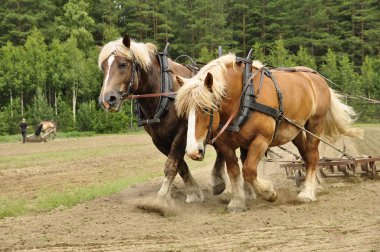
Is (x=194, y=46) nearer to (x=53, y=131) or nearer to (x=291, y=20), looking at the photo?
(x=291, y=20)

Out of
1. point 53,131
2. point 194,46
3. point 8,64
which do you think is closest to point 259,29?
point 194,46

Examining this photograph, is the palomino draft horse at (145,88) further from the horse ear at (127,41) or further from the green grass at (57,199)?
the green grass at (57,199)

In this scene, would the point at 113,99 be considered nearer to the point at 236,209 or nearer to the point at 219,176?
the point at 236,209

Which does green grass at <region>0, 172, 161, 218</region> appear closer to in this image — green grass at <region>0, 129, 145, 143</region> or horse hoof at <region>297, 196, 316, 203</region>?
horse hoof at <region>297, 196, 316, 203</region>

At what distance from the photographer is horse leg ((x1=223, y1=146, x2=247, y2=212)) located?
651 cm

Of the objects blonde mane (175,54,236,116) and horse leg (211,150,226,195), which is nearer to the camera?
blonde mane (175,54,236,116)

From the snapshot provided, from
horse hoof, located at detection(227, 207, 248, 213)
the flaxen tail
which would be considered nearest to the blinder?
horse hoof, located at detection(227, 207, 248, 213)

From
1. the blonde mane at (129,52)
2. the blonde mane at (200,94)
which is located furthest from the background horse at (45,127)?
the blonde mane at (200,94)

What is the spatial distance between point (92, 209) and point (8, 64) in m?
35.8

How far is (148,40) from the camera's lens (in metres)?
51.8

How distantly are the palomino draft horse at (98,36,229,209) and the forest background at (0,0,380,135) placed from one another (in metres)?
30.4

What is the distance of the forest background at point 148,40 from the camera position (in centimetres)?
3878

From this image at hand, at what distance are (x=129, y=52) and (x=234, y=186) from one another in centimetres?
247

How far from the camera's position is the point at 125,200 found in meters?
7.60
